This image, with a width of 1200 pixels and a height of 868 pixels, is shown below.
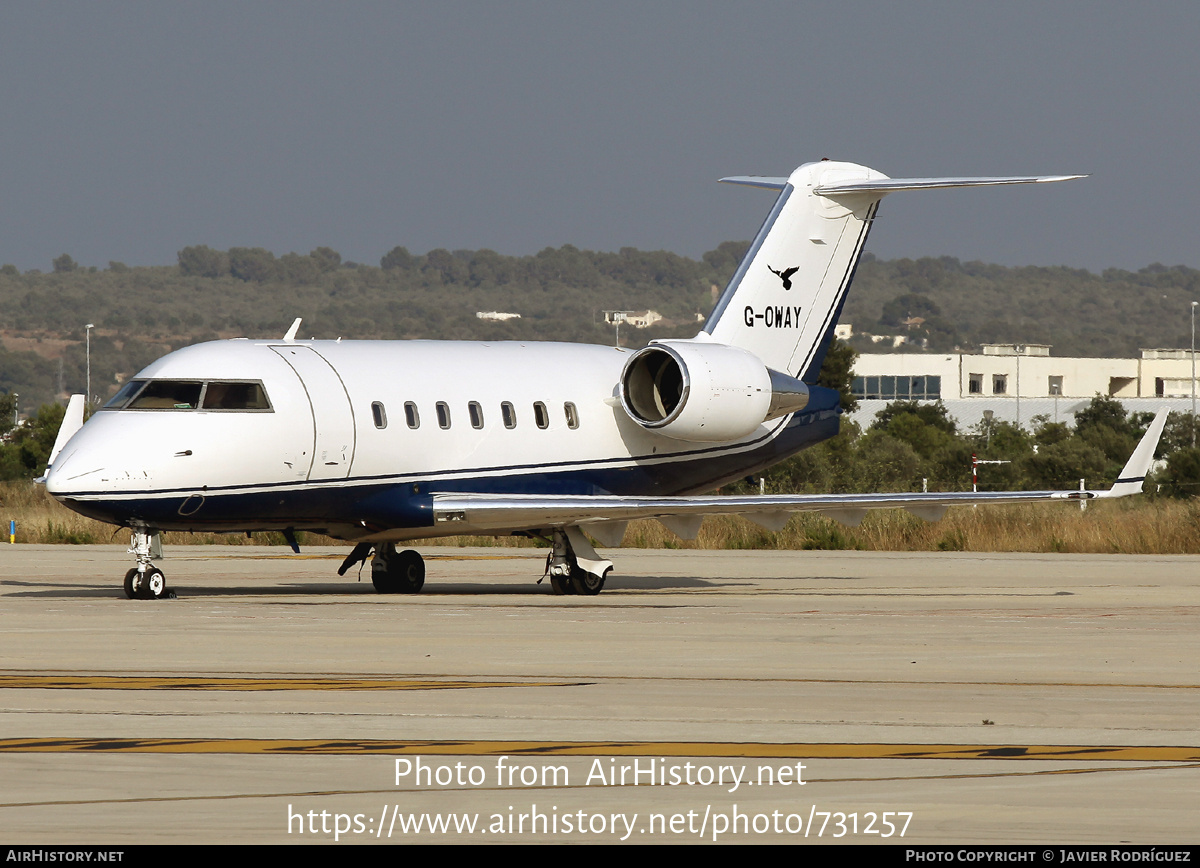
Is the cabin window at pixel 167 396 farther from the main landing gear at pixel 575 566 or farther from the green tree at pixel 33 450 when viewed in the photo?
the green tree at pixel 33 450

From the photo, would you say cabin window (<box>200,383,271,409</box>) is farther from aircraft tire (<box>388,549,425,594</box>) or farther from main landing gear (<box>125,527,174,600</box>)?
aircraft tire (<box>388,549,425,594</box>)

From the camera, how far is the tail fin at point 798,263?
→ 29141 millimetres

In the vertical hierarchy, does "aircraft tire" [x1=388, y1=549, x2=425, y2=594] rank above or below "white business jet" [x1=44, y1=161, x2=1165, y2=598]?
below

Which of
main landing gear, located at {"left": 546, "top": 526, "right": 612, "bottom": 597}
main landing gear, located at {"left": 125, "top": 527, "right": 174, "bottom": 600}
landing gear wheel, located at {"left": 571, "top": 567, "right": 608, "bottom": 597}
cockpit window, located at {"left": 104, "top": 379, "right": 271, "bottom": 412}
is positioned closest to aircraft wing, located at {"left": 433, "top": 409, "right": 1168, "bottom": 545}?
main landing gear, located at {"left": 546, "top": 526, "right": 612, "bottom": 597}

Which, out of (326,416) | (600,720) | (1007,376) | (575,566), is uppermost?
(326,416)

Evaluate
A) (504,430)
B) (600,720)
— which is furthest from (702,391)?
(600,720)

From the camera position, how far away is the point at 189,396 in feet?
76.7

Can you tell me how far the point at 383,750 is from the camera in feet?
34.9

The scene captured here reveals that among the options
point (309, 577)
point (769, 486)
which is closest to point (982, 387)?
point (769, 486)

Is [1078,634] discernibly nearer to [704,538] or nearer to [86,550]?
[704,538]

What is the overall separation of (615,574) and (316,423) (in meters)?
8.91

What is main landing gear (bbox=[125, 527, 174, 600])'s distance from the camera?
904 inches

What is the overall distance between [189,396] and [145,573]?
2.31m

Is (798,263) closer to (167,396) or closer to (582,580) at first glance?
(582,580)
